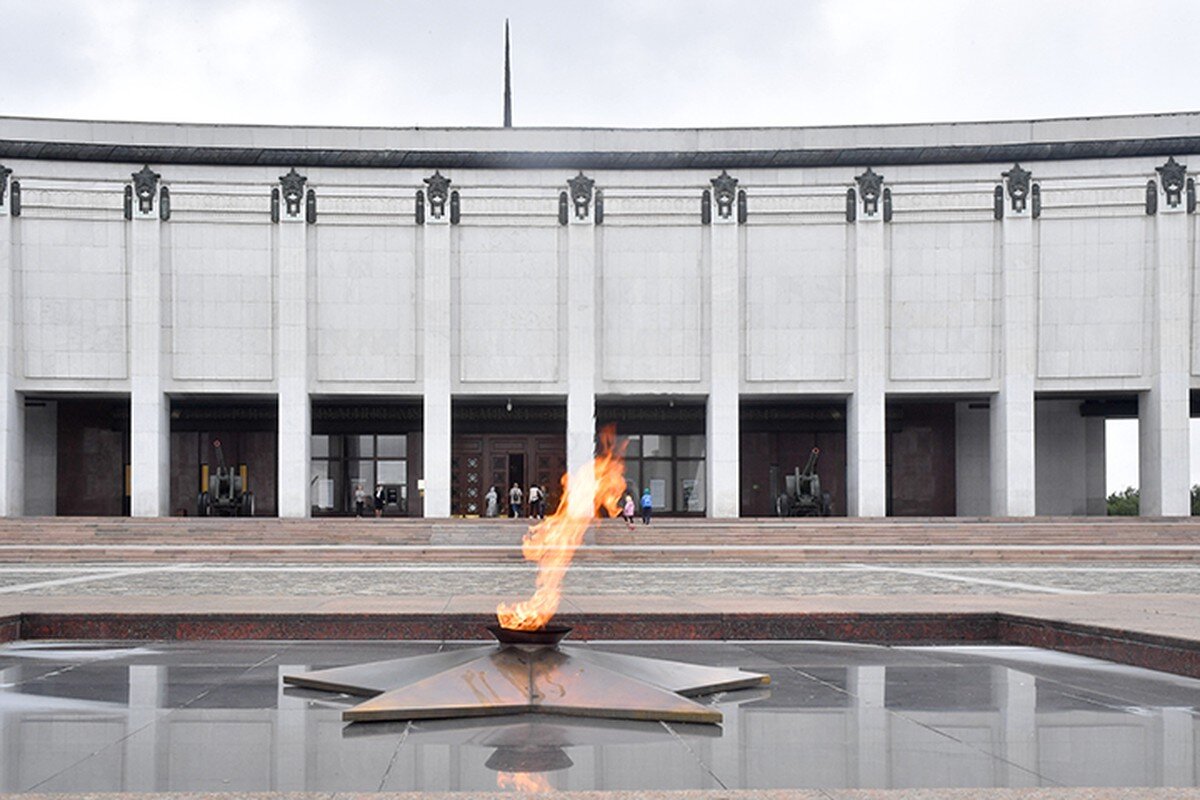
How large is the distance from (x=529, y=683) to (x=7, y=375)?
37.2 metres

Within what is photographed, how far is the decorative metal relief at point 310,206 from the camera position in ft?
135

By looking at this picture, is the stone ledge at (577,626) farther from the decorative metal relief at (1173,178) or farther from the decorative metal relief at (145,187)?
the decorative metal relief at (1173,178)

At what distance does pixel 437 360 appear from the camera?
41.3m

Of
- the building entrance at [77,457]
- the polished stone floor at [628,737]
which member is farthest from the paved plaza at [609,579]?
the building entrance at [77,457]

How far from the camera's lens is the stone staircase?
2889 centimetres

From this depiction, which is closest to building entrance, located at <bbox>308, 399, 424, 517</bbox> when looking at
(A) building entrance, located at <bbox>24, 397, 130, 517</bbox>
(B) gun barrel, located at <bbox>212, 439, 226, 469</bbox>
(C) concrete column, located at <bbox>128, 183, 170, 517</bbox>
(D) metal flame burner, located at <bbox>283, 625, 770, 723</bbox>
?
(B) gun barrel, located at <bbox>212, 439, 226, 469</bbox>

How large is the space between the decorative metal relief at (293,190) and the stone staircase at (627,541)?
36.4 ft

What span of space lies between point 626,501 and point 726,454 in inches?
256

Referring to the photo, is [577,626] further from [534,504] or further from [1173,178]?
[1173,178]

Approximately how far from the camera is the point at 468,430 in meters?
46.5

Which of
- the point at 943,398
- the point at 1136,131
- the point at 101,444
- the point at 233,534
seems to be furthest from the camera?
the point at 101,444

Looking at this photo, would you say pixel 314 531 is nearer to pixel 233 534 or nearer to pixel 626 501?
pixel 233 534

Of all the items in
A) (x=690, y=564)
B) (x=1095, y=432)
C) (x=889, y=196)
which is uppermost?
(x=889, y=196)

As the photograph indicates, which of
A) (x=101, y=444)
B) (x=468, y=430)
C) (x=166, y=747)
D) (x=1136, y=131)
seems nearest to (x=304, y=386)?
(x=468, y=430)
